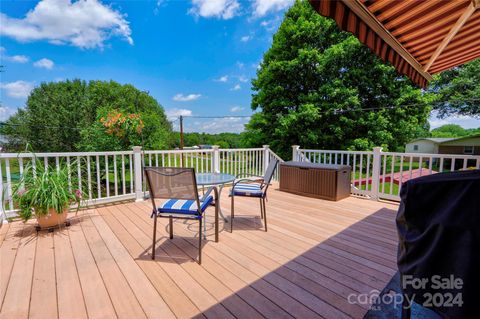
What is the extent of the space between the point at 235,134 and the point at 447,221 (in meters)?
13.8

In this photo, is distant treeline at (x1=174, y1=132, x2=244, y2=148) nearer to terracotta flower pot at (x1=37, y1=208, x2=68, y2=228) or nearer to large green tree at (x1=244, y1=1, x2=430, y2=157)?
large green tree at (x1=244, y1=1, x2=430, y2=157)

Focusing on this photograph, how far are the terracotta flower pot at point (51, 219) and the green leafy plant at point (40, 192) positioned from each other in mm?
51

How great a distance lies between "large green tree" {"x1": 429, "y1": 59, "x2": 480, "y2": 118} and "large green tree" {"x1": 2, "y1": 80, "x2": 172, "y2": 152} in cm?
1605

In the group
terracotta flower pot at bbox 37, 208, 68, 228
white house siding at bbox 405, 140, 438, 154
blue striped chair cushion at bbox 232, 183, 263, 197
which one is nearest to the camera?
terracotta flower pot at bbox 37, 208, 68, 228

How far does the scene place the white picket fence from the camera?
318 cm

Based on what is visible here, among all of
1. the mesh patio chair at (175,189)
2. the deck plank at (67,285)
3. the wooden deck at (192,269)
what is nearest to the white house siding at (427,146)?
the wooden deck at (192,269)

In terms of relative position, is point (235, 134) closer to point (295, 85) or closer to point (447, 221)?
point (295, 85)

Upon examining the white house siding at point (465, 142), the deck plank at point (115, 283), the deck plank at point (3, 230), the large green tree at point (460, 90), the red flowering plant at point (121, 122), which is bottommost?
the deck plank at point (115, 283)

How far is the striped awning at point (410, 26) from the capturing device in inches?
62.8

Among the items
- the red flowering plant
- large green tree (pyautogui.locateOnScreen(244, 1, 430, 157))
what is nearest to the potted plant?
the red flowering plant

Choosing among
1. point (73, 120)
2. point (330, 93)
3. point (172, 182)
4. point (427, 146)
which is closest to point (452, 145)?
point (427, 146)

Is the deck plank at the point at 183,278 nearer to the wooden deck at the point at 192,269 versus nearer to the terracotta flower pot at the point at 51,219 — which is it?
the wooden deck at the point at 192,269

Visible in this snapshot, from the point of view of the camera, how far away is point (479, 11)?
6.34ft

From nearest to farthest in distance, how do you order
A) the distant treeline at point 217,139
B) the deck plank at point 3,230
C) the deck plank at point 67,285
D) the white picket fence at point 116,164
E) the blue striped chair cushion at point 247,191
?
the deck plank at point 67,285 → the deck plank at point 3,230 → the blue striped chair cushion at point 247,191 → the white picket fence at point 116,164 → the distant treeline at point 217,139
